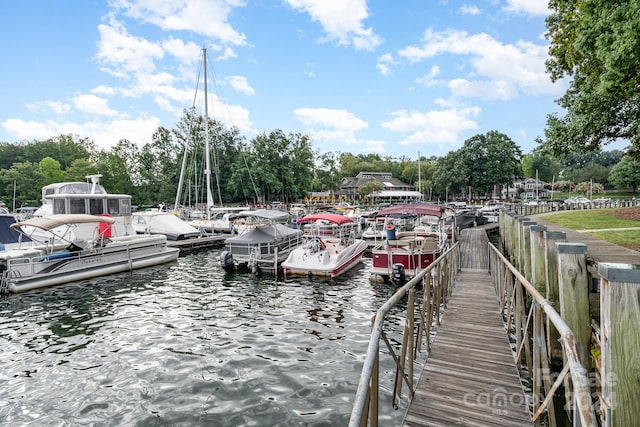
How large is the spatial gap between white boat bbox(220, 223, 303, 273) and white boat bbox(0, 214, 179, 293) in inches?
177

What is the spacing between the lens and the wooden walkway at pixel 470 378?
12.7 ft

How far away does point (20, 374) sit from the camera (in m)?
6.96

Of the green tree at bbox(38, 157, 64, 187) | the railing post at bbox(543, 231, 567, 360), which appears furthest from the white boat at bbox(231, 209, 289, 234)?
the green tree at bbox(38, 157, 64, 187)

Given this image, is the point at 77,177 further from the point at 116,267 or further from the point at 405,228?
the point at 405,228

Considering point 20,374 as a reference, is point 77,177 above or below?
above

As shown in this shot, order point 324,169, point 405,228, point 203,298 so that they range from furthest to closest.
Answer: point 324,169 → point 405,228 → point 203,298

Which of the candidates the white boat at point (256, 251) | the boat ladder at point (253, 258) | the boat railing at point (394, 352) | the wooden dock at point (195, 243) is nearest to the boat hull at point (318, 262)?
the white boat at point (256, 251)

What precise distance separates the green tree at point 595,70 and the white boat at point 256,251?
13.1 meters

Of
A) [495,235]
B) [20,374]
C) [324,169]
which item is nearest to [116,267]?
[20,374]

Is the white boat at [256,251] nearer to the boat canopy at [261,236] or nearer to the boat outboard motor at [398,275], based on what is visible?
the boat canopy at [261,236]

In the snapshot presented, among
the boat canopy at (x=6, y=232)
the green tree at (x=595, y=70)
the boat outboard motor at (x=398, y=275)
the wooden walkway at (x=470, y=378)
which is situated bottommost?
the boat outboard motor at (x=398, y=275)

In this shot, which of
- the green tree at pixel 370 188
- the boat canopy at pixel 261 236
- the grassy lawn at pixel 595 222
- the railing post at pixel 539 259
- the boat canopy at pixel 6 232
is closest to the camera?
the railing post at pixel 539 259

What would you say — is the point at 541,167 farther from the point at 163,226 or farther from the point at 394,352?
the point at 394,352

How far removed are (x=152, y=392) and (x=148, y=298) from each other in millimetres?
7127
